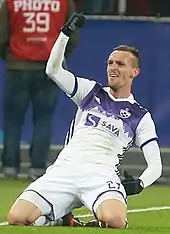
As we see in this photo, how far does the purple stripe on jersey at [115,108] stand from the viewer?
929 cm

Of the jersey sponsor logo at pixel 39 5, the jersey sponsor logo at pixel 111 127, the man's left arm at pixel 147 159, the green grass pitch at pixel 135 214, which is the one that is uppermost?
the jersey sponsor logo at pixel 39 5

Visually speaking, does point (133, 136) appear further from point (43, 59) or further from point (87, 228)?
point (43, 59)

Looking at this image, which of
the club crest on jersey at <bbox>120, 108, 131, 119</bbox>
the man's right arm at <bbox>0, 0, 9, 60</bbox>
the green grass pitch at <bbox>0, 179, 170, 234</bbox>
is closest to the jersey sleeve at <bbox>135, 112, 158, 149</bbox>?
the club crest on jersey at <bbox>120, 108, 131, 119</bbox>

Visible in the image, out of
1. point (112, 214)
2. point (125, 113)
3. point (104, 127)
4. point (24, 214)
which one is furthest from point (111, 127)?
point (24, 214)

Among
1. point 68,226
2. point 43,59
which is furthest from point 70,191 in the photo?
point 43,59

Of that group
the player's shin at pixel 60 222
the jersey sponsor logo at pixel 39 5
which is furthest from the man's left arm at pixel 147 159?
the jersey sponsor logo at pixel 39 5

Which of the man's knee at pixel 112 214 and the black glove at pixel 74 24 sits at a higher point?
the black glove at pixel 74 24

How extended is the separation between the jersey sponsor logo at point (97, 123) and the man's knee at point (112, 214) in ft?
2.01

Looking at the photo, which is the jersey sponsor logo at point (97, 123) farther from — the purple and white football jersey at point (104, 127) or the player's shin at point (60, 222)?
the player's shin at point (60, 222)

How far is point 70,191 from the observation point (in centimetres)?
907

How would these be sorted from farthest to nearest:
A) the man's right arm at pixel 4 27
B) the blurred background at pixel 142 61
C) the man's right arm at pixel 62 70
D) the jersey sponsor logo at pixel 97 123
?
the blurred background at pixel 142 61
the man's right arm at pixel 4 27
the jersey sponsor logo at pixel 97 123
the man's right arm at pixel 62 70

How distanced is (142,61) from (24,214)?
5520 mm

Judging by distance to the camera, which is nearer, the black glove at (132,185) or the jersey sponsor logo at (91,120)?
the black glove at (132,185)

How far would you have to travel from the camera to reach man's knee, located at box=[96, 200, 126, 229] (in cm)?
880
